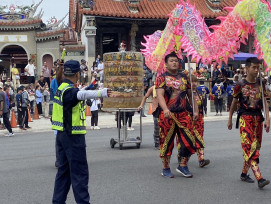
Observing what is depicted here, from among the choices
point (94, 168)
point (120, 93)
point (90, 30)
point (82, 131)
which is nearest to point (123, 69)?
point (120, 93)

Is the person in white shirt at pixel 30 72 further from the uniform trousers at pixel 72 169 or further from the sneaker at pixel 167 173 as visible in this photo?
the uniform trousers at pixel 72 169

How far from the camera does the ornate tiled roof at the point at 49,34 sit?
92.1 ft

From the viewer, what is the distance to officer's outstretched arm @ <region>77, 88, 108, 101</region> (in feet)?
16.2

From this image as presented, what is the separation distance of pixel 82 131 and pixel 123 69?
5.22 metres

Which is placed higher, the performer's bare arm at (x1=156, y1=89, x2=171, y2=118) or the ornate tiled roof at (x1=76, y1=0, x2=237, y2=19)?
the ornate tiled roof at (x1=76, y1=0, x2=237, y2=19)

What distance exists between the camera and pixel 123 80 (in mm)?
10523

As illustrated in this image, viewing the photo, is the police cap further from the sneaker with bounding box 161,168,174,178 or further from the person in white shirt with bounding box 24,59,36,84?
the person in white shirt with bounding box 24,59,36,84

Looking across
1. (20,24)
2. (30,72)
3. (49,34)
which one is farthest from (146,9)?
(20,24)

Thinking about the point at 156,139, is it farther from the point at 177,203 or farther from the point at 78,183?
the point at 78,183

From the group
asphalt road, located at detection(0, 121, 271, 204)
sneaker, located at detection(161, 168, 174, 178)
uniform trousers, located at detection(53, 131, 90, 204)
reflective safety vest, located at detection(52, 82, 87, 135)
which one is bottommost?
asphalt road, located at detection(0, 121, 271, 204)

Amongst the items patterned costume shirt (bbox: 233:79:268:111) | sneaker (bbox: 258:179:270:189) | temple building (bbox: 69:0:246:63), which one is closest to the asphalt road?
sneaker (bbox: 258:179:270:189)

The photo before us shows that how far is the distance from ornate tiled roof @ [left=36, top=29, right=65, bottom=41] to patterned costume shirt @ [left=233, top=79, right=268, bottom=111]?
22.2 m

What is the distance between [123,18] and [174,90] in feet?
60.7

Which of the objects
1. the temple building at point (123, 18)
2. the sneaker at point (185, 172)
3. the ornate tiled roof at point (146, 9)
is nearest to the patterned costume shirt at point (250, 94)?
the sneaker at point (185, 172)
